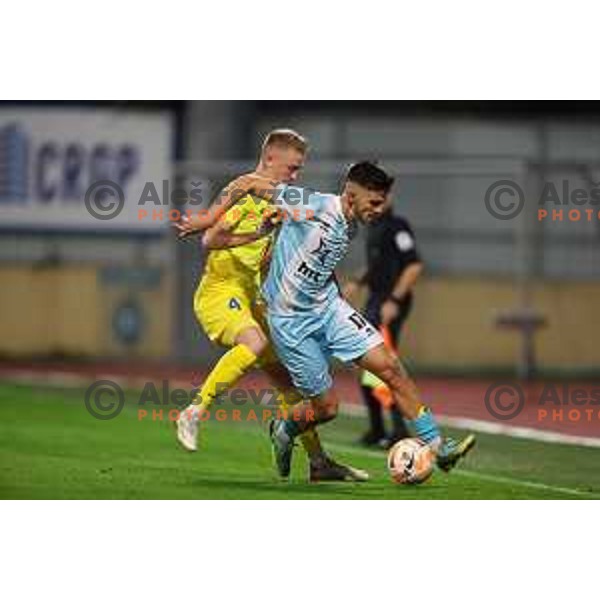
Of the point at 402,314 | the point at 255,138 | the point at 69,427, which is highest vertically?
the point at 255,138

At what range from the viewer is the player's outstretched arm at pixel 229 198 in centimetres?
823

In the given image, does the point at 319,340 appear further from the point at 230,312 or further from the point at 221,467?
the point at 221,467

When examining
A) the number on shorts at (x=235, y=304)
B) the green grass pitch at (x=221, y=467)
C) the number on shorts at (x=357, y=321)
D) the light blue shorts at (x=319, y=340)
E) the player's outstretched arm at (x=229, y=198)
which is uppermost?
the player's outstretched arm at (x=229, y=198)

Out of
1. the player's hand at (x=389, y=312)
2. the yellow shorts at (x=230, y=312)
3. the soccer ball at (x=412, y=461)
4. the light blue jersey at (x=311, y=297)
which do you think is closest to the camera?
the light blue jersey at (x=311, y=297)

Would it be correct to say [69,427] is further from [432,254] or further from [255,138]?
[432,254]

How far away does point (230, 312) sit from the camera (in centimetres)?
852

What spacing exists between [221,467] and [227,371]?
2.15 ft

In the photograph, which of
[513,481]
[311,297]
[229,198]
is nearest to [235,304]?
[311,297]

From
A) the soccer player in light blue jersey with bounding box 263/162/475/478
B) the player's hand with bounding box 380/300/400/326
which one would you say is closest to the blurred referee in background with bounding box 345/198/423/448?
the player's hand with bounding box 380/300/400/326

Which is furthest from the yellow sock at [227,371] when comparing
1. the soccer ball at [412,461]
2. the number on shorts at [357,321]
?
the soccer ball at [412,461]

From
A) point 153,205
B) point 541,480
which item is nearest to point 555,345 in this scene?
point 153,205

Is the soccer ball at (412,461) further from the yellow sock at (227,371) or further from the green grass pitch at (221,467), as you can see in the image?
the yellow sock at (227,371)
